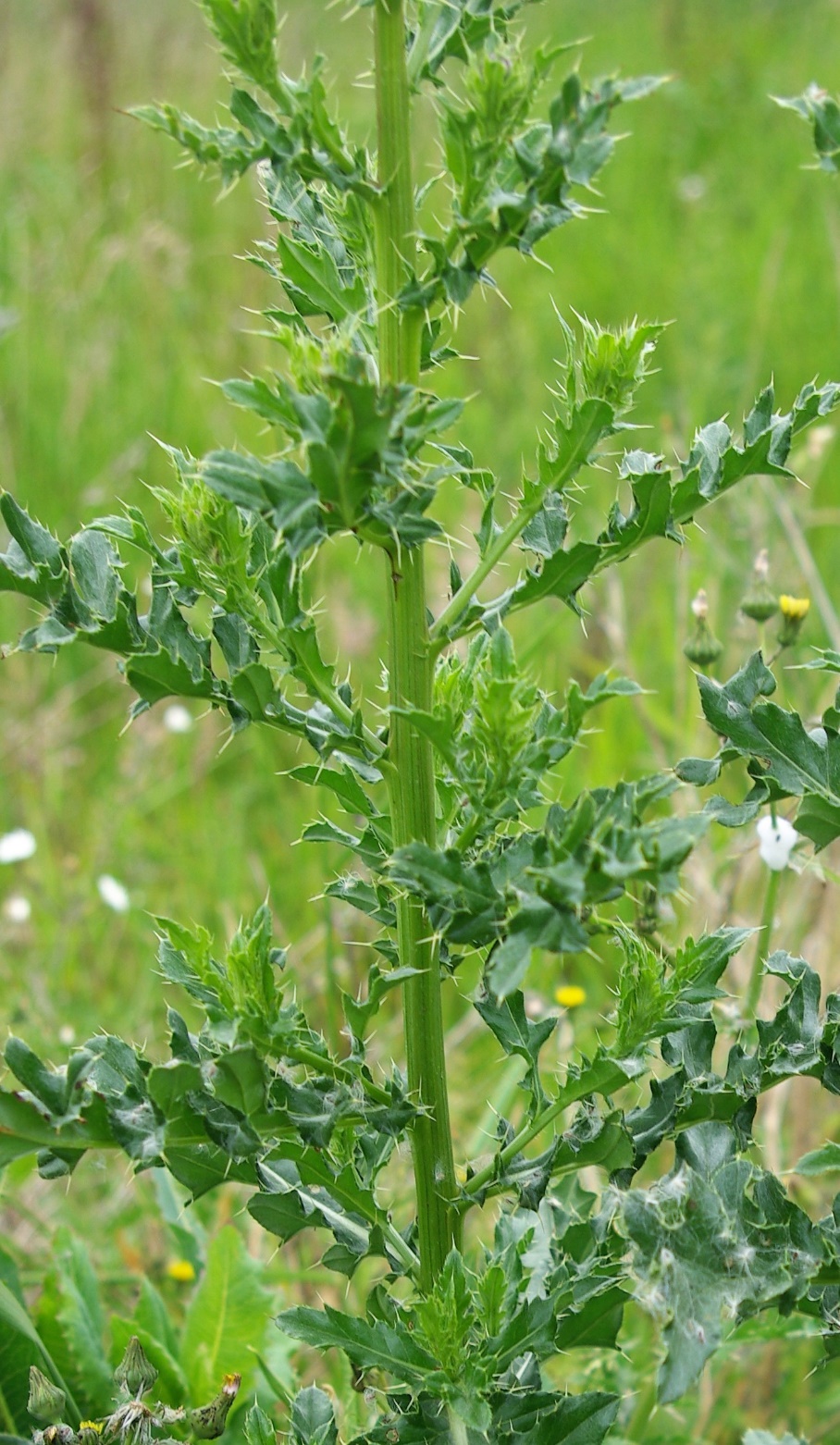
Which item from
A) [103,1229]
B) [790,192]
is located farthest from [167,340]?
[103,1229]

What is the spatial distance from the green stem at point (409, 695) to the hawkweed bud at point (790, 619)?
0.90 meters

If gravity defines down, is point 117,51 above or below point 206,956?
above

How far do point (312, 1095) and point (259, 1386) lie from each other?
2.83 feet

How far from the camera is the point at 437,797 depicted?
1540 mm

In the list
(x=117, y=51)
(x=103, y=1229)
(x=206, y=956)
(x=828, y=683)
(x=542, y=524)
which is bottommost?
(x=103, y=1229)

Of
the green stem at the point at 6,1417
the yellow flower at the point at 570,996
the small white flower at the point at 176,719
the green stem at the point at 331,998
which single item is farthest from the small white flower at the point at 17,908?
the green stem at the point at 6,1417

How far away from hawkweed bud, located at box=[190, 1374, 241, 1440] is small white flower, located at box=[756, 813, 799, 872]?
880mm

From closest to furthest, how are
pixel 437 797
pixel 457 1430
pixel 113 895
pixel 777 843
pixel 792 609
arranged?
pixel 457 1430
pixel 437 797
pixel 777 843
pixel 792 609
pixel 113 895

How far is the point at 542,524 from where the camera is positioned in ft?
4.77

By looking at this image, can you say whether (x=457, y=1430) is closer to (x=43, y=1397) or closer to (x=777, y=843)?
(x=43, y=1397)

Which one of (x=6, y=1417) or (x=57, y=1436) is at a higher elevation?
(x=57, y=1436)

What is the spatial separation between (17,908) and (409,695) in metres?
1.95

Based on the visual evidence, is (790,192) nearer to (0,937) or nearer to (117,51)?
(117,51)

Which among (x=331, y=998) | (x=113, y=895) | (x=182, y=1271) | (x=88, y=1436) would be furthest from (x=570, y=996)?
(x=88, y=1436)
